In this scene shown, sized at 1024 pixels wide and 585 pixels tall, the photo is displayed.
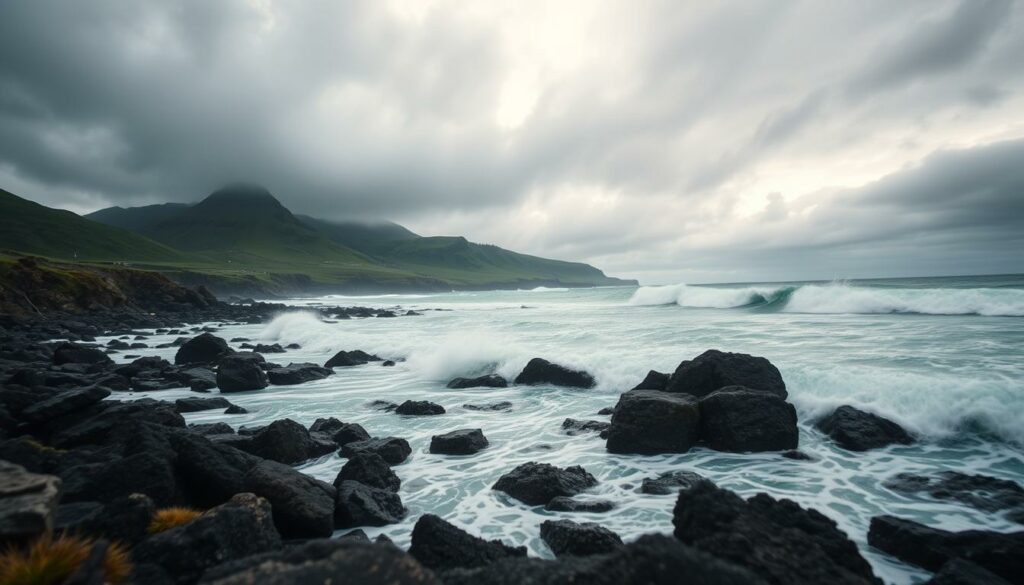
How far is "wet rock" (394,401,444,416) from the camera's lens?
547 inches

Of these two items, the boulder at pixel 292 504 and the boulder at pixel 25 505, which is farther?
the boulder at pixel 292 504

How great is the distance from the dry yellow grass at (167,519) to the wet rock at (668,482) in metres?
6.78

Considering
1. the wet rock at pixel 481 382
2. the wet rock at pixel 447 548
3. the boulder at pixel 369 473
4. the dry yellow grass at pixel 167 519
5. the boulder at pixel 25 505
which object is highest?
the boulder at pixel 25 505

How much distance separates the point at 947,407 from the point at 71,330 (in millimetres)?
44052

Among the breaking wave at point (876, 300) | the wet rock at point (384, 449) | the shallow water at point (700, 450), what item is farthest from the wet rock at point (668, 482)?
the breaking wave at point (876, 300)

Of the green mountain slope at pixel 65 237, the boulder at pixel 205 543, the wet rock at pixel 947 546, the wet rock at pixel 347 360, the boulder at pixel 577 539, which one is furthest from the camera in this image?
the green mountain slope at pixel 65 237

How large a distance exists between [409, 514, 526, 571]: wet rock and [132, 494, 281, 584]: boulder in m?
1.56

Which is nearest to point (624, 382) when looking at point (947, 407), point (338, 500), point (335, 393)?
point (947, 407)

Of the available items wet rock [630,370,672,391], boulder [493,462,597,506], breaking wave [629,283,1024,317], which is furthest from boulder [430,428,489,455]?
breaking wave [629,283,1024,317]

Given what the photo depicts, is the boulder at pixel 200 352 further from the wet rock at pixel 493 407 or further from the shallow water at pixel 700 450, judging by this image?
the wet rock at pixel 493 407

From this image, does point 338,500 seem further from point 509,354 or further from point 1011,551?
point 509,354

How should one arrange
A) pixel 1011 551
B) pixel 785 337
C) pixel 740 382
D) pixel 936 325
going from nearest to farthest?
pixel 1011 551, pixel 740 382, pixel 785 337, pixel 936 325

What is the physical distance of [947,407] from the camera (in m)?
10.9

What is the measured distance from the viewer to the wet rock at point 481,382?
59.3 feet
